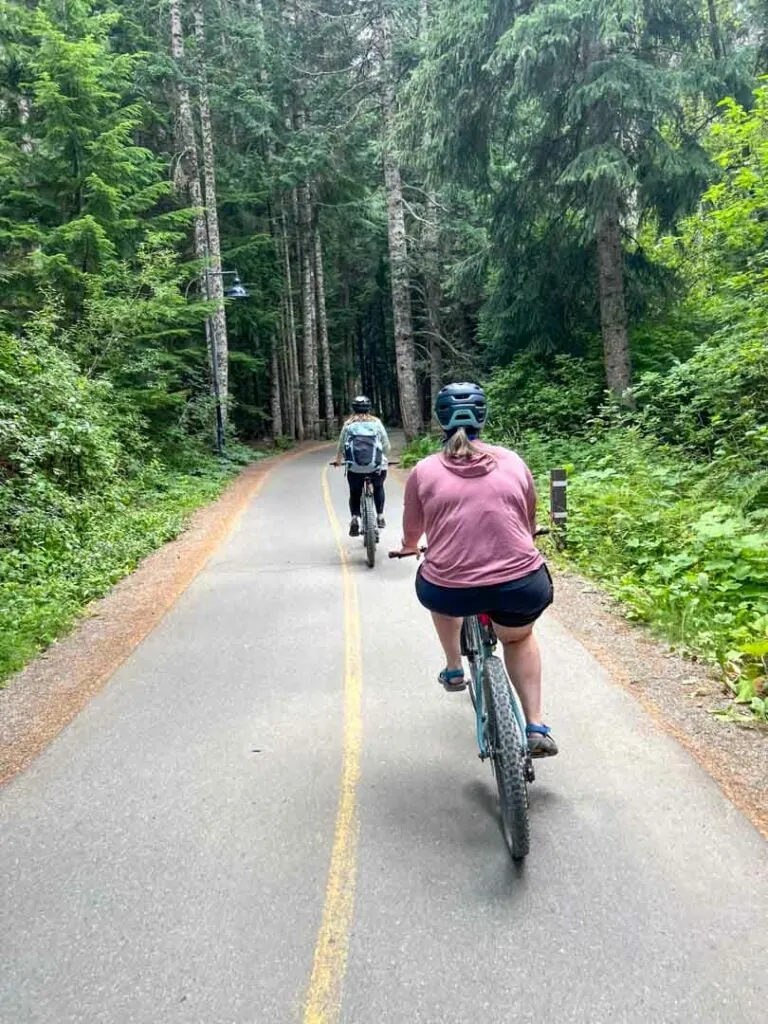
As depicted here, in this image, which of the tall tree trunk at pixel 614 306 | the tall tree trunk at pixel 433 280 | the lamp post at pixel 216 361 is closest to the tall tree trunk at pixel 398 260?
the tall tree trunk at pixel 433 280

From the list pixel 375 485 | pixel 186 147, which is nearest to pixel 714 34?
pixel 375 485

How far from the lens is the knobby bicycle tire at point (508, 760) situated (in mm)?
3021

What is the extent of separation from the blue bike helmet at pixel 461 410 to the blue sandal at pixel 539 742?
152 centimetres

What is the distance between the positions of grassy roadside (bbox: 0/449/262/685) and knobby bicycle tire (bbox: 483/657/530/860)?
176 inches

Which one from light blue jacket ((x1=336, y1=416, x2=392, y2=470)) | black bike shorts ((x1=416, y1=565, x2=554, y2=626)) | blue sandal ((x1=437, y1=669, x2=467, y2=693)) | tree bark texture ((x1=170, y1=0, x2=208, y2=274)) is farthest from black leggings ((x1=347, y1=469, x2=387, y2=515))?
tree bark texture ((x1=170, y1=0, x2=208, y2=274))

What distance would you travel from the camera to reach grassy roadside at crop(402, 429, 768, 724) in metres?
5.36

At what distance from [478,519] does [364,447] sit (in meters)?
6.01

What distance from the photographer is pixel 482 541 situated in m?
3.26

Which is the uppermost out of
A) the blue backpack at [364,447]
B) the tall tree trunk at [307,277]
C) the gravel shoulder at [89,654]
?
the tall tree trunk at [307,277]

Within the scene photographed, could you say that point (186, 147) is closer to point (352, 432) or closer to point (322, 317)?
point (322, 317)

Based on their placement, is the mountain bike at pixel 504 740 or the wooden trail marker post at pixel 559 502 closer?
the mountain bike at pixel 504 740

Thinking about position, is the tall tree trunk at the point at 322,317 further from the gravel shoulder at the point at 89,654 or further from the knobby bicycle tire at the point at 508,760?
the knobby bicycle tire at the point at 508,760

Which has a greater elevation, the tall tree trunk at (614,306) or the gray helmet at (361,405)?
the tall tree trunk at (614,306)

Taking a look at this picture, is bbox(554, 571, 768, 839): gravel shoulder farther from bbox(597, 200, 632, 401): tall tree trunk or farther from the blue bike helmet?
bbox(597, 200, 632, 401): tall tree trunk
